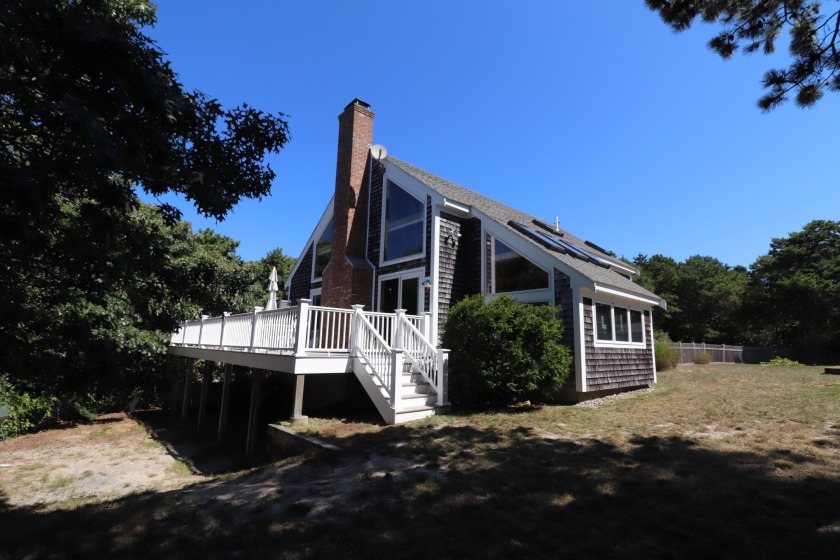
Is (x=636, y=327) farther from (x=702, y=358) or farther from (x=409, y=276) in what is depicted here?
(x=702, y=358)

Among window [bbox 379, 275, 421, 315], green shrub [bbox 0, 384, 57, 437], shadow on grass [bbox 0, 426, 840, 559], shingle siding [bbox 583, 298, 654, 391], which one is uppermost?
window [bbox 379, 275, 421, 315]

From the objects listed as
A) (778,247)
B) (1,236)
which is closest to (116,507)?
(1,236)

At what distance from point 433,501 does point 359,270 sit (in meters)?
9.63

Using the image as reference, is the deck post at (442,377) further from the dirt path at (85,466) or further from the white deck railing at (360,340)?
the dirt path at (85,466)

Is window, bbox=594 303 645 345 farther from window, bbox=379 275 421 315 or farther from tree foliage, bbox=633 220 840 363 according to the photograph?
tree foliage, bbox=633 220 840 363

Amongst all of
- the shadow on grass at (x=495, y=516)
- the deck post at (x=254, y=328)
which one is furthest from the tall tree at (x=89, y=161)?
the deck post at (x=254, y=328)

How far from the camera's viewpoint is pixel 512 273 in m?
11.6

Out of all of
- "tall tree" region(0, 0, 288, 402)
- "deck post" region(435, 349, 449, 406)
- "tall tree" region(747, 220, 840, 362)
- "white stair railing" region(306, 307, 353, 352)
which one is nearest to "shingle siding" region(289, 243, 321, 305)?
"white stair railing" region(306, 307, 353, 352)

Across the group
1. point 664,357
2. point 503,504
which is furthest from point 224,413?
point 664,357

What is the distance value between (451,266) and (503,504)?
851 cm

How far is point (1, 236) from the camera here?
3156 millimetres

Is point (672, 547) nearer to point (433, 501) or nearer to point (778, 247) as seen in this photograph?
point (433, 501)

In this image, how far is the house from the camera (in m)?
10.6

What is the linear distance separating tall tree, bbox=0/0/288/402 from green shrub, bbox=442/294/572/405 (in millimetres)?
5842
